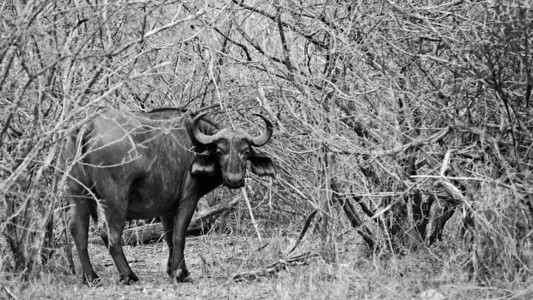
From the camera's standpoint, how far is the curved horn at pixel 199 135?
9.09 m

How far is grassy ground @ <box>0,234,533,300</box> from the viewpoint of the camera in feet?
23.4

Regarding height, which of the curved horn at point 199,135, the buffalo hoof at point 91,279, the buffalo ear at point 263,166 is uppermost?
the curved horn at point 199,135

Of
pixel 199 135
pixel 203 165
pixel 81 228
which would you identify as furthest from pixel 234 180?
pixel 81 228

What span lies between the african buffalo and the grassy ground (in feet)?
1.21

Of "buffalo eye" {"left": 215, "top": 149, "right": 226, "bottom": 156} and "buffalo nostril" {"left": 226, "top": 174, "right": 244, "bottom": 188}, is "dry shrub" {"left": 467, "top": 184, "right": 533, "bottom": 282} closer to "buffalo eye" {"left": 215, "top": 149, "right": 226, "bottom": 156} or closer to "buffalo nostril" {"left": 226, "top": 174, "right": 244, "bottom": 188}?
"buffalo nostril" {"left": 226, "top": 174, "right": 244, "bottom": 188}

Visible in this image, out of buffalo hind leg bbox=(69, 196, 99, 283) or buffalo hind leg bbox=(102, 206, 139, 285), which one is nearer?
buffalo hind leg bbox=(102, 206, 139, 285)

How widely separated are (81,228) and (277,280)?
77.4 inches

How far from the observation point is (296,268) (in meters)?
8.40

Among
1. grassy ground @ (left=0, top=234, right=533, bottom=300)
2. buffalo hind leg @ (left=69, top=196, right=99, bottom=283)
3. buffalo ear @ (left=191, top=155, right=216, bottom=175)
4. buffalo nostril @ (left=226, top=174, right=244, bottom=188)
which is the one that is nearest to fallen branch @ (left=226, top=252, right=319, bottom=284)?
grassy ground @ (left=0, top=234, right=533, bottom=300)

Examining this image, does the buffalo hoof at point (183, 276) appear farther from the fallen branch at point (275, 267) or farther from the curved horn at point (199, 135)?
the curved horn at point (199, 135)

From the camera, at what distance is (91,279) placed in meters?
8.70

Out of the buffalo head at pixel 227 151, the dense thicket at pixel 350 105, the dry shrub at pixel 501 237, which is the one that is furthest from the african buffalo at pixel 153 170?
the dry shrub at pixel 501 237

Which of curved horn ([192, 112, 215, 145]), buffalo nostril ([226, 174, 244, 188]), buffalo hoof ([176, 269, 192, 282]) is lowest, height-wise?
buffalo hoof ([176, 269, 192, 282])

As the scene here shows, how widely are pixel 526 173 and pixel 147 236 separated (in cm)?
524
